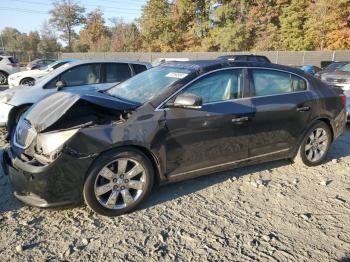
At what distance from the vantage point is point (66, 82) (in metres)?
→ 6.97

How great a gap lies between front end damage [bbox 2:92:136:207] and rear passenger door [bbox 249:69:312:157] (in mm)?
1697

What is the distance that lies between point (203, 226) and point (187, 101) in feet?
4.29

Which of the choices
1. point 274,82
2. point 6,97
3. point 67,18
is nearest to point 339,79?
point 274,82

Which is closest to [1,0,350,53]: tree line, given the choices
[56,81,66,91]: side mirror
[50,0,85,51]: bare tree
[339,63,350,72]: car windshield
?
[50,0,85,51]: bare tree

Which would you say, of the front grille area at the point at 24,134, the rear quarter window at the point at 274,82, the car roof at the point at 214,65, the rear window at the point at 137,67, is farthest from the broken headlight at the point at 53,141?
the rear window at the point at 137,67

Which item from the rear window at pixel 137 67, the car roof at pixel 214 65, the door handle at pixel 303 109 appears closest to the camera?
the car roof at pixel 214 65

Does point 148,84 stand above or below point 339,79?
above

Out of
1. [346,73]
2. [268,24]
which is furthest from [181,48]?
[346,73]

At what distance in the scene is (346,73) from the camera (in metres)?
10.1

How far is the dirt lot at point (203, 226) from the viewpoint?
3.04 metres

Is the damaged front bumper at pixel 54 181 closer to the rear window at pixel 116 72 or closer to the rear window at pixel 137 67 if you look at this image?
the rear window at pixel 116 72

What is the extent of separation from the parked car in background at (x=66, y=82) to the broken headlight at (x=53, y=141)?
131 inches

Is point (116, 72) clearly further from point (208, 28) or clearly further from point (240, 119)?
point (208, 28)

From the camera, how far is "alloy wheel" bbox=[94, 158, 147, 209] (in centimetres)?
350
